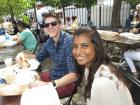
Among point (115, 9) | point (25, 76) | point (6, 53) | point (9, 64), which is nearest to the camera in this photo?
point (25, 76)

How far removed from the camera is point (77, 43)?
244cm

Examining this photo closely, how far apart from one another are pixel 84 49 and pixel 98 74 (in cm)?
35

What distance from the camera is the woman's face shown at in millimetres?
2331

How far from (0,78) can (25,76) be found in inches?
9.7

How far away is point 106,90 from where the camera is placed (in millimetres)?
1962

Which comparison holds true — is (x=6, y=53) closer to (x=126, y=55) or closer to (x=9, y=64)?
(x=9, y=64)

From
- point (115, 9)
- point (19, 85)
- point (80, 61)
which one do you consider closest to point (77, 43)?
point (80, 61)

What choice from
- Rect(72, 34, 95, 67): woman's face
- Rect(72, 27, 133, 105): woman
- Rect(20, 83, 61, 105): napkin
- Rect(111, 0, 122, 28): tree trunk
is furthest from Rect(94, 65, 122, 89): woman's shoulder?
Rect(111, 0, 122, 28): tree trunk

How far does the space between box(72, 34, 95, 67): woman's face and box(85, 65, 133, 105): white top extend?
0.84ft

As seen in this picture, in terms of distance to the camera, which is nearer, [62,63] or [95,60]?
[95,60]

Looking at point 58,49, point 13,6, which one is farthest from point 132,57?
point 13,6

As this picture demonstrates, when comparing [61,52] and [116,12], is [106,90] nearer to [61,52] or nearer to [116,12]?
[61,52]

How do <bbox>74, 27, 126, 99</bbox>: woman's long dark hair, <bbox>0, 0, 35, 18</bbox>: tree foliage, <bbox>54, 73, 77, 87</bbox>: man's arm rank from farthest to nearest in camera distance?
<bbox>0, 0, 35, 18</bbox>: tree foliage < <bbox>54, 73, 77, 87</bbox>: man's arm < <bbox>74, 27, 126, 99</bbox>: woman's long dark hair

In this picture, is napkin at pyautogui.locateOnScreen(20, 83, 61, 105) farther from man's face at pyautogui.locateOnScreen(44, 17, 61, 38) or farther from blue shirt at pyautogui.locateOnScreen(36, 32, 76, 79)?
man's face at pyautogui.locateOnScreen(44, 17, 61, 38)
